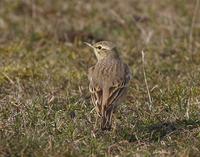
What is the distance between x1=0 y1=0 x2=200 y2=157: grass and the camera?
6762 mm

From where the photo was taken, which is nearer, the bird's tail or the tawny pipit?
the bird's tail

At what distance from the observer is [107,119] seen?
6797 mm

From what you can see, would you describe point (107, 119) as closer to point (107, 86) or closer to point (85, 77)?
point (107, 86)

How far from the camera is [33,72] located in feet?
31.5

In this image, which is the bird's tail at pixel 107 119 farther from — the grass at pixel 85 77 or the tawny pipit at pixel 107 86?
the grass at pixel 85 77

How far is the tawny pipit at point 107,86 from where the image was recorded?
6.85m

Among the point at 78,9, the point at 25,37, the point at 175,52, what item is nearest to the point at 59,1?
the point at 78,9

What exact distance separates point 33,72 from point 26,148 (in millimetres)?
3333

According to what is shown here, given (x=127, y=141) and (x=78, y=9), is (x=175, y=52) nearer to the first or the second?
(x=78, y=9)

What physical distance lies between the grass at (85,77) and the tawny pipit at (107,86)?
253 mm

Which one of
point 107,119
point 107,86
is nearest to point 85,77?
point 107,86

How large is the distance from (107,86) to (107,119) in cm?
44

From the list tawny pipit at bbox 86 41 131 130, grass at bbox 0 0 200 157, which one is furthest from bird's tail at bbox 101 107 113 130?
grass at bbox 0 0 200 157

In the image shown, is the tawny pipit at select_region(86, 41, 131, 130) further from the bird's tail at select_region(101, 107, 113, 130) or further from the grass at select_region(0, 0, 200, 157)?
the grass at select_region(0, 0, 200, 157)
